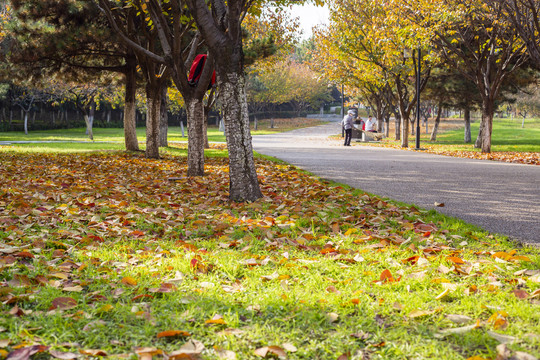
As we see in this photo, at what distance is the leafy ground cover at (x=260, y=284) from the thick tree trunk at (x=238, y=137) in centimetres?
75

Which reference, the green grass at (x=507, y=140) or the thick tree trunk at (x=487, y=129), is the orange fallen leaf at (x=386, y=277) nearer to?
the thick tree trunk at (x=487, y=129)

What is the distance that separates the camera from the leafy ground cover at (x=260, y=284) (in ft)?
7.89

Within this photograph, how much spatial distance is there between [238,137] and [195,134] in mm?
3453

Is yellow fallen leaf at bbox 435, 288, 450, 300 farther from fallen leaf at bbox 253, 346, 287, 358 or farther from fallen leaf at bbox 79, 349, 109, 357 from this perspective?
fallen leaf at bbox 79, 349, 109, 357

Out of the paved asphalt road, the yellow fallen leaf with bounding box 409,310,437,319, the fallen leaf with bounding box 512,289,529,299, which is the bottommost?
the yellow fallen leaf with bounding box 409,310,437,319

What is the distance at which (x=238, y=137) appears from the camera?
6.78 meters

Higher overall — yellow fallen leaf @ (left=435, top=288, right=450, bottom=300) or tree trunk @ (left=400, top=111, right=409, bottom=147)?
tree trunk @ (left=400, top=111, right=409, bottom=147)

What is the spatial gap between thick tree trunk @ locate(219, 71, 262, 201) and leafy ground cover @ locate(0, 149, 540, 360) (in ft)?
2.47

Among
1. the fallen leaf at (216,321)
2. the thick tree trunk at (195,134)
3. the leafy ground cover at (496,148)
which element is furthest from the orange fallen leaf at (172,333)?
the leafy ground cover at (496,148)

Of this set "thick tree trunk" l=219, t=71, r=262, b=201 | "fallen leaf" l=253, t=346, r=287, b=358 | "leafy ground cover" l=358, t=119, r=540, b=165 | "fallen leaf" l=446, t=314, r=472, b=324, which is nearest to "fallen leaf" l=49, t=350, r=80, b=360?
"fallen leaf" l=253, t=346, r=287, b=358

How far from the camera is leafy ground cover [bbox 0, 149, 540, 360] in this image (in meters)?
2.40

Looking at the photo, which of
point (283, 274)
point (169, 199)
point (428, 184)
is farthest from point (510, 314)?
point (428, 184)

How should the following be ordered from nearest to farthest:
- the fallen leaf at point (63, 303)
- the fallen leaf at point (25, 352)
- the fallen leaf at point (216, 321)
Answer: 1. the fallen leaf at point (25, 352)
2. the fallen leaf at point (216, 321)
3. the fallen leaf at point (63, 303)

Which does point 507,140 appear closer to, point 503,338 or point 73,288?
point 503,338
